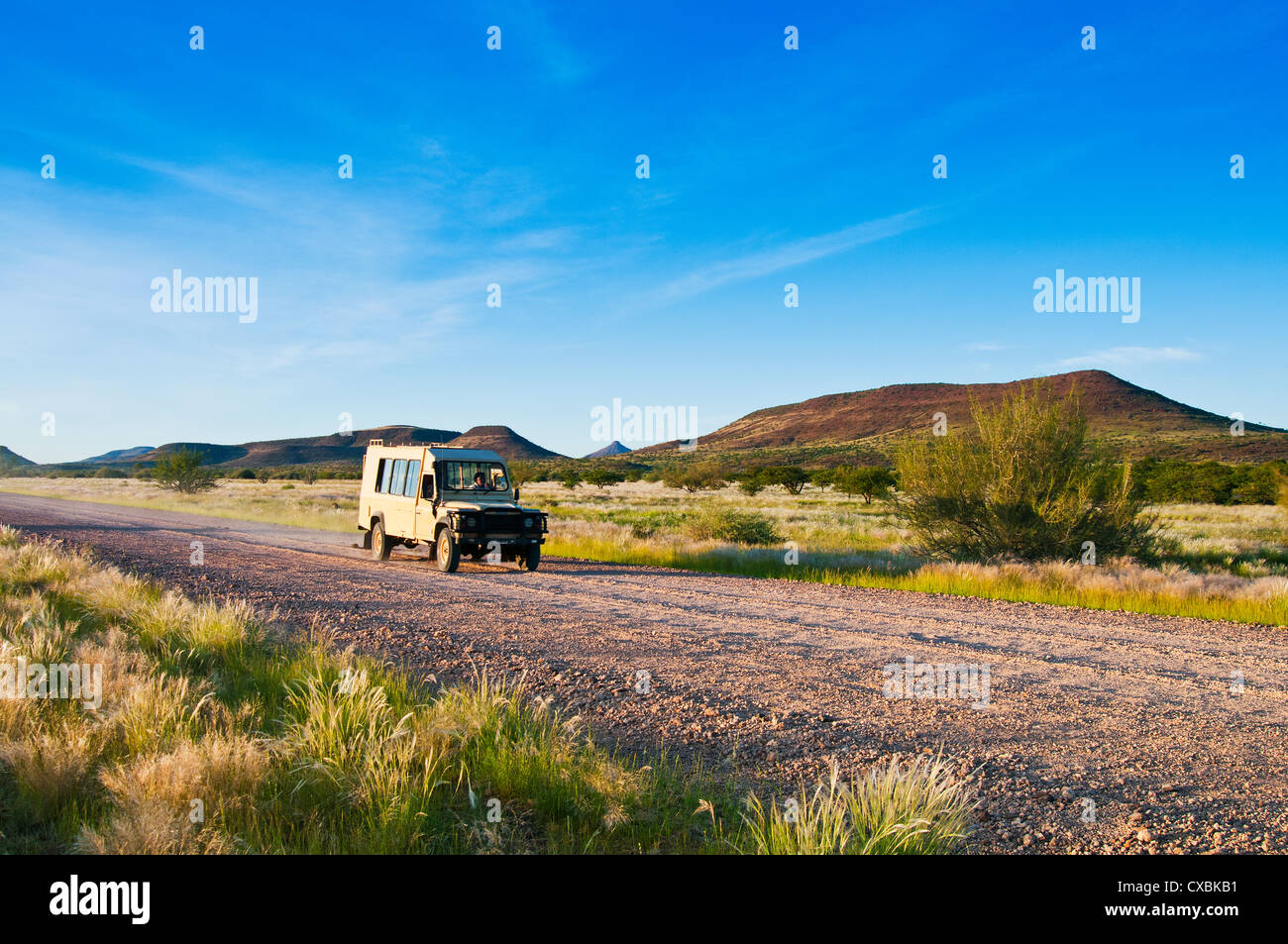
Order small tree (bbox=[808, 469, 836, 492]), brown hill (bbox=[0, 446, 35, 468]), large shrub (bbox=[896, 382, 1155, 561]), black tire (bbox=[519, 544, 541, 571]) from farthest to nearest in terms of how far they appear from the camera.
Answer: brown hill (bbox=[0, 446, 35, 468]), small tree (bbox=[808, 469, 836, 492]), black tire (bbox=[519, 544, 541, 571]), large shrub (bbox=[896, 382, 1155, 561])

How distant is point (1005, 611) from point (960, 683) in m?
4.76

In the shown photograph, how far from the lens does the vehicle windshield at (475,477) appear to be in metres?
16.0

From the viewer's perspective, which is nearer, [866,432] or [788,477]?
[788,477]

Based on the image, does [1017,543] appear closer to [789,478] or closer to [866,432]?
[789,478]

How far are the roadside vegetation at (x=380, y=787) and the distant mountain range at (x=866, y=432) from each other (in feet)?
286

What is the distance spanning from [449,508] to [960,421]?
146117 mm

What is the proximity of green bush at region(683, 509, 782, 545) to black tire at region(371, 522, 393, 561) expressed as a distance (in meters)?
8.43

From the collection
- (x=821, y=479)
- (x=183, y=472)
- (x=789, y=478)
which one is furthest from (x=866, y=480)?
(x=183, y=472)

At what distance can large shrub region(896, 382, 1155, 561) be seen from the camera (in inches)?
584

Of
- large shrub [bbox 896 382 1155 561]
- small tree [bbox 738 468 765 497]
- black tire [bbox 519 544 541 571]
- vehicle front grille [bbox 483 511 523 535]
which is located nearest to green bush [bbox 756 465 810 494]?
small tree [bbox 738 468 765 497]

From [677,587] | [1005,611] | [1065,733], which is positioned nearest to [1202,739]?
[1065,733]

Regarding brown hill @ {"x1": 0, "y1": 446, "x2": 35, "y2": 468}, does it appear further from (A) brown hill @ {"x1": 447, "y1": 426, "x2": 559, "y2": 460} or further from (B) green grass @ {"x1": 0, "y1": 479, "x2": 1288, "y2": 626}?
(B) green grass @ {"x1": 0, "y1": 479, "x2": 1288, "y2": 626}

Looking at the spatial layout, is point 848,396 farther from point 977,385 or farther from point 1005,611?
point 1005,611

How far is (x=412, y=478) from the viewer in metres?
16.3
